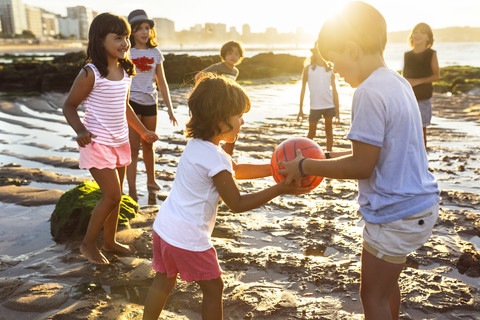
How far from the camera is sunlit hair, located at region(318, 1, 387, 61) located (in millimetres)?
2201

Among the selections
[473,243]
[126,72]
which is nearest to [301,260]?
[473,243]

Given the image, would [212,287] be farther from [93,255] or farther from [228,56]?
[228,56]

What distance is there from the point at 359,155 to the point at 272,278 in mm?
2114

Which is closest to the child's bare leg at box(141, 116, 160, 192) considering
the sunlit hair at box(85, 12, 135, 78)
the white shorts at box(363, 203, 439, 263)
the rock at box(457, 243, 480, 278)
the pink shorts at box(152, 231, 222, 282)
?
the sunlit hair at box(85, 12, 135, 78)

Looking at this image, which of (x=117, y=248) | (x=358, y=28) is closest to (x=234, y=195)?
(x=358, y=28)

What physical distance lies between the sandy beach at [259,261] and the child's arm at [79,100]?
51.0 inches

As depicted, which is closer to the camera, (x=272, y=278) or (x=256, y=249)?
(x=272, y=278)

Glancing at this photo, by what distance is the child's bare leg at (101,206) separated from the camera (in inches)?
158

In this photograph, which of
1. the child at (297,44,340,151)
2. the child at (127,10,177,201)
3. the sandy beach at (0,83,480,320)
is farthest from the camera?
the child at (297,44,340,151)

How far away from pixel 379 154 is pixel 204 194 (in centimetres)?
104

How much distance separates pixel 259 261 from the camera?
430cm

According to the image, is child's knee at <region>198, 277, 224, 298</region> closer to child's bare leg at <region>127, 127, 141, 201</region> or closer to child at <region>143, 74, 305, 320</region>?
child at <region>143, 74, 305, 320</region>

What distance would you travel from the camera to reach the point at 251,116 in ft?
46.1

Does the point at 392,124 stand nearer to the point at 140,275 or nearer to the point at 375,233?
the point at 375,233
